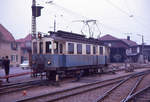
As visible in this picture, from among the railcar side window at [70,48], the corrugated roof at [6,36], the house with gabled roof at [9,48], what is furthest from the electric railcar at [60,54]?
the corrugated roof at [6,36]

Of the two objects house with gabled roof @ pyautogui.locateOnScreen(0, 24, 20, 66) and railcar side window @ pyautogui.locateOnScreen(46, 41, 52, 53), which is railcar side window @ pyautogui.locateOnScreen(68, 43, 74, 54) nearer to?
railcar side window @ pyautogui.locateOnScreen(46, 41, 52, 53)

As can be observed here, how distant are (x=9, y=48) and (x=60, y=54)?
32777mm

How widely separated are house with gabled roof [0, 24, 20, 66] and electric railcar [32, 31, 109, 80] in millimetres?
28747

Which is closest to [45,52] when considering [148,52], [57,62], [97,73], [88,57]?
[57,62]

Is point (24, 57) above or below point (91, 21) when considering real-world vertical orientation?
below

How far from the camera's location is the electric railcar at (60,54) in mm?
14836

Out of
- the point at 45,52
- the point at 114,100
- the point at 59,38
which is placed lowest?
the point at 114,100

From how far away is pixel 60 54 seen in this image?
49.6 ft

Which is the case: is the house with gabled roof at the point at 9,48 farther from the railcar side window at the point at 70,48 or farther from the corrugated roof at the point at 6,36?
the railcar side window at the point at 70,48

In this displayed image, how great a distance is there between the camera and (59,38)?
15.2 metres

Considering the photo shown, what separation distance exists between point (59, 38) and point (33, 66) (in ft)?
9.63

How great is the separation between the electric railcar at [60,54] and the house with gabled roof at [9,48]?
1132 inches

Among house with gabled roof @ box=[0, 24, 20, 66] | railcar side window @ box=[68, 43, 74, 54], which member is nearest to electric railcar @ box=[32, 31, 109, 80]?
railcar side window @ box=[68, 43, 74, 54]

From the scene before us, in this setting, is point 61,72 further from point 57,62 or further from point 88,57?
point 88,57
